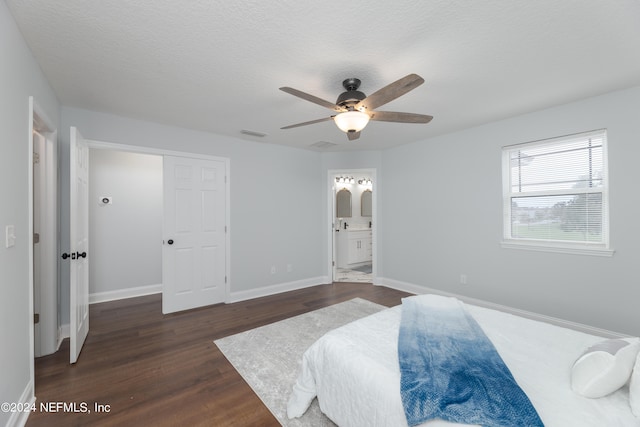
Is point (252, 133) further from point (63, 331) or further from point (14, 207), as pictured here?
point (63, 331)

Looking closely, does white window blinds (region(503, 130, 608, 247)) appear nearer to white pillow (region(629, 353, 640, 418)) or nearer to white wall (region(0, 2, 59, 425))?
white pillow (region(629, 353, 640, 418))

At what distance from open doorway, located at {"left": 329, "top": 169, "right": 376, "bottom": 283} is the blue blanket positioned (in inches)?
174

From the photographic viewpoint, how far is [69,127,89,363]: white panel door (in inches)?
95.7

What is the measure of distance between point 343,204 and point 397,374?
569 centimetres

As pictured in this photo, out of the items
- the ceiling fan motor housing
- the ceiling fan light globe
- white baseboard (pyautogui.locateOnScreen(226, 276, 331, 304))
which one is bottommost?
white baseboard (pyautogui.locateOnScreen(226, 276, 331, 304))

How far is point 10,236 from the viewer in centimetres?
166

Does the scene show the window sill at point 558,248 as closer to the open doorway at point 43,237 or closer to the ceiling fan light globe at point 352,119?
the ceiling fan light globe at point 352,119

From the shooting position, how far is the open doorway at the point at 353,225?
21.7 feet

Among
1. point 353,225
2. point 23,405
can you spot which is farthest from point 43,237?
point 353,225

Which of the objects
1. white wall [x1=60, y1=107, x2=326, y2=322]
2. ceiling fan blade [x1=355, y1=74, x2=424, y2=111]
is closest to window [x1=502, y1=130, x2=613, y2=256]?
ceiling fan blade [x1=355, y1=74, x2=424, y2=111]

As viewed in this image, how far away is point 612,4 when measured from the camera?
1.61 meters

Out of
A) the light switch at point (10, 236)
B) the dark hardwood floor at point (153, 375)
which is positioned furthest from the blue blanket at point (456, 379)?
the light switch at point (10, 236)

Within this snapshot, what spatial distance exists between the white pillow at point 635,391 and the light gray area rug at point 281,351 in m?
1.45

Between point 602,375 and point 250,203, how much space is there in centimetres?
412
